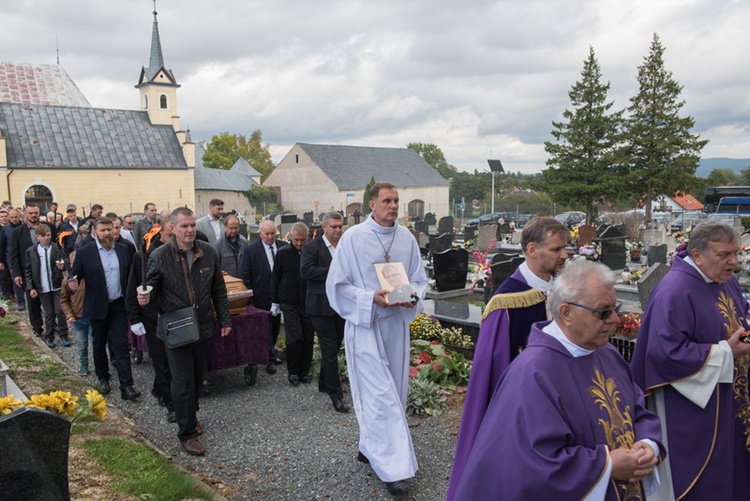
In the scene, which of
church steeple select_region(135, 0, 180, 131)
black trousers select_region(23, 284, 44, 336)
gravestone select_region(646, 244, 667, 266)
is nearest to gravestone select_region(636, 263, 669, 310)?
gravestone select_region(646, 244, 667, 266)

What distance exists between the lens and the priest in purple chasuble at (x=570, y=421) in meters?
2.39

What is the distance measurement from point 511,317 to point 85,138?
46125mm

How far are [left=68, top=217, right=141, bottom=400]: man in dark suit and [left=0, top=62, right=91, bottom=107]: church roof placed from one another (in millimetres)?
44354

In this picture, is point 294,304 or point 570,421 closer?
point 570,421

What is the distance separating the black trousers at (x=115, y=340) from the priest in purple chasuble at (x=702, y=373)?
5.33 meters

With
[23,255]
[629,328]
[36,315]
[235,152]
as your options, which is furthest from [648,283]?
[235,152]

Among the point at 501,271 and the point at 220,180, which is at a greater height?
the point at 220,180

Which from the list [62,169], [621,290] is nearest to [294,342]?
[621,290]

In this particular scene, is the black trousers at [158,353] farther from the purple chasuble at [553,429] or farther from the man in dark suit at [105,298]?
the purple chasuble at [553,429]

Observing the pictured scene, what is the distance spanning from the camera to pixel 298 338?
737cm

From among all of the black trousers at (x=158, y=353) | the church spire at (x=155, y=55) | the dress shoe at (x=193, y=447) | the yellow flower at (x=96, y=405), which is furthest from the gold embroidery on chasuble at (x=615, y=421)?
the church spire at (x=155, y=55)

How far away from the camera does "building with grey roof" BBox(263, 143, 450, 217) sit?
59.2 metres

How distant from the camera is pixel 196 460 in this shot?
5375 mm

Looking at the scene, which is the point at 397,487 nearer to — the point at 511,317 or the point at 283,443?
the point at 283,443
